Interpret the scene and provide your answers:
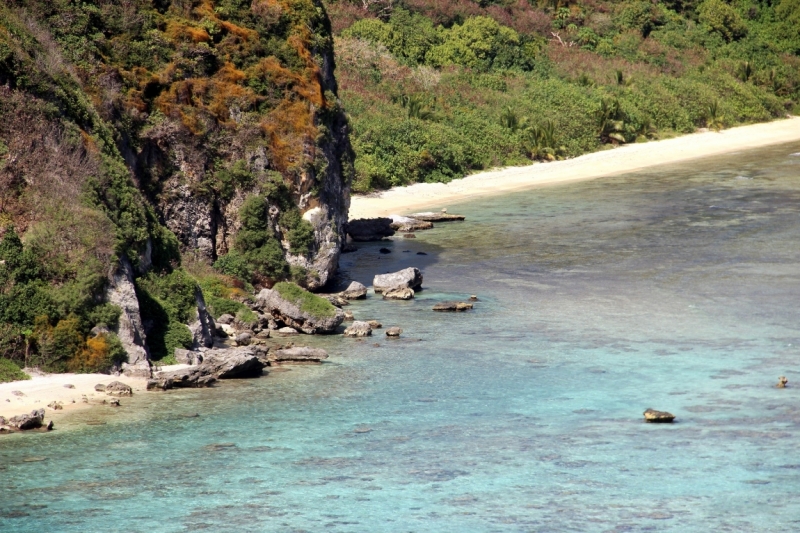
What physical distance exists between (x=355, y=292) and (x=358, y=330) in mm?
4720

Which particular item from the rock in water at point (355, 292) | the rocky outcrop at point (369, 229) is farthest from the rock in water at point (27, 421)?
the rocky outcrop at point (369, 229)

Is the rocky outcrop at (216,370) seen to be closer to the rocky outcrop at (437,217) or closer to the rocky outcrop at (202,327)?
the rocky outcrop at (202,327)

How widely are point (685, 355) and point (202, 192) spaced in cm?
1477

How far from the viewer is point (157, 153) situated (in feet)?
108

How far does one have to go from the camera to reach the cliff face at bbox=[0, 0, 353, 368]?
1001 inches


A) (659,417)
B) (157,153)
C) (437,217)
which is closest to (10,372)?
(157,153)

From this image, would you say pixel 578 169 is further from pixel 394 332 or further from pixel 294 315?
pixel 394 332

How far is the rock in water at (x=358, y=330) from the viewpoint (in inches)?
1183

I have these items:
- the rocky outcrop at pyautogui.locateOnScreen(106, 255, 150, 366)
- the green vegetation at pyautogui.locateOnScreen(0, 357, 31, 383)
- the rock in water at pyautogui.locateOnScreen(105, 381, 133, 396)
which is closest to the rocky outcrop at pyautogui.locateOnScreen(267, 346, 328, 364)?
the rocky outcrop at pyautogui.locateOnScreen(106, 255, 150, 366)

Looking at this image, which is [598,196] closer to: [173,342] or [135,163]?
[135,163]

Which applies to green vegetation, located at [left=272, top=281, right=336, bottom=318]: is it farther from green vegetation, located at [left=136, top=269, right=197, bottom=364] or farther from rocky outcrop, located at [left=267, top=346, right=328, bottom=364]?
green vegetation, located at [left=136, top=269, right=197, bottom=364]

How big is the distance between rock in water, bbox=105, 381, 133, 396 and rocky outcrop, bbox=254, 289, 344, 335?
7.30 metres

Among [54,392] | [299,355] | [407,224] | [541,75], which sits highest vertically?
[541,75]

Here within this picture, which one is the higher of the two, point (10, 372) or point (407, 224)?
point (407, 224)
